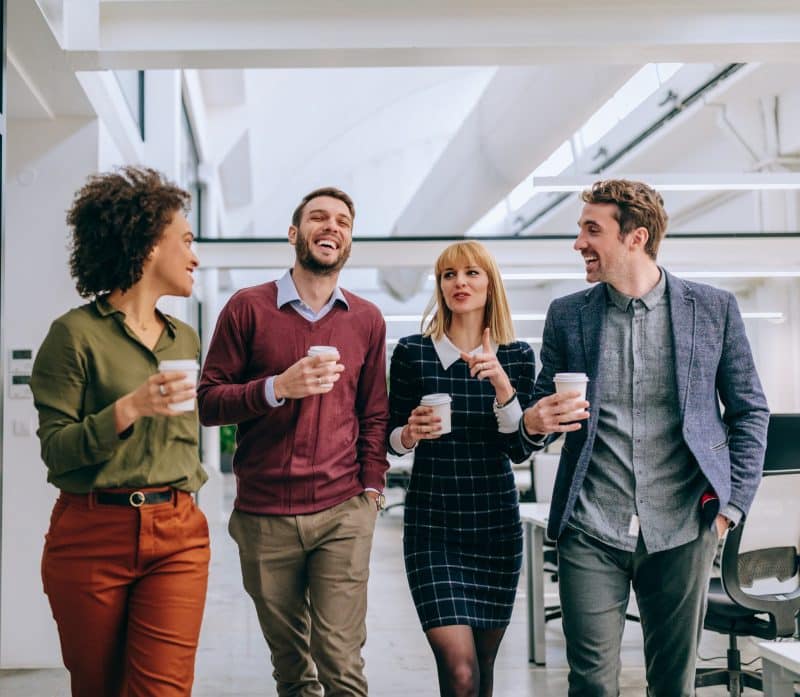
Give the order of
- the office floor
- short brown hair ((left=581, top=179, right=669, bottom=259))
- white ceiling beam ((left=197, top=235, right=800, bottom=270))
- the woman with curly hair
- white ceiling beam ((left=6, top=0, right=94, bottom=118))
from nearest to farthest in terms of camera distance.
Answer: the woman with curly hair
short brown hair ((left=581, top=179, right=669, bottom=259))
white ceiling beam ((left=6, top=0, right=94, bottom=118))
the office floor
white ceiling beam ((left=197, top=235, right=800, bottom=270))

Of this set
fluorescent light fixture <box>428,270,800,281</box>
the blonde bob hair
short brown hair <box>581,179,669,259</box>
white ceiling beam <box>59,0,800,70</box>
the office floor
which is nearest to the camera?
short brown hair <box>581,179,669,259</box>

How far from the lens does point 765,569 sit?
10.8ft

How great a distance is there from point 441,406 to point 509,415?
0.21 m

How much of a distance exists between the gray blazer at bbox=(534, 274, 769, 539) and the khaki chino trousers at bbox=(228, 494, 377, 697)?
50cm

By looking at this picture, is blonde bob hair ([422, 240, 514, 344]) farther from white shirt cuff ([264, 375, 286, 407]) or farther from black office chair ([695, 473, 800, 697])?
black office chair ([695, 473, 800, 697])

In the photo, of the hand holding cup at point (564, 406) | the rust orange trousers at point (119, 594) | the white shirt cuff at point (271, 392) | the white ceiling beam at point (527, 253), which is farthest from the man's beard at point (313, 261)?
the white ceiling beam at point (527, 253)

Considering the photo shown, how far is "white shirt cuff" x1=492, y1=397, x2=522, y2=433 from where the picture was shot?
90.8 inches

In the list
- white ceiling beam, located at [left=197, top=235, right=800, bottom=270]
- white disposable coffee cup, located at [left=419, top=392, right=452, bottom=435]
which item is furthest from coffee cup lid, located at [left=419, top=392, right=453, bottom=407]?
white ceiling beam, located at [left=197, top=235, right=800, bottom=270]

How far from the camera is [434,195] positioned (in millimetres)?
8719

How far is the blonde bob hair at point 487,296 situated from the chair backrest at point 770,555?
52.0 inches

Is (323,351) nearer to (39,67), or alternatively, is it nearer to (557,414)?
(557,414)

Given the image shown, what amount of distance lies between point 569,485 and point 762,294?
350 inches

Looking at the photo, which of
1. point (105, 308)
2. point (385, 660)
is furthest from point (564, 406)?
point (385, 660)

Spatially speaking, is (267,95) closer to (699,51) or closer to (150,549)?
(699,51)
